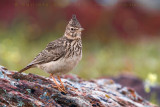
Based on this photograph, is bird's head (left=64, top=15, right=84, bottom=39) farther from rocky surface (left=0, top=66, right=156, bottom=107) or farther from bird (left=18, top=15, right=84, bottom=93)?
rocky surface (left=0, top=66, right=156, bottom=107)

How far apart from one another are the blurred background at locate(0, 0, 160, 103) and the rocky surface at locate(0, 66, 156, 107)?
4.47 meters

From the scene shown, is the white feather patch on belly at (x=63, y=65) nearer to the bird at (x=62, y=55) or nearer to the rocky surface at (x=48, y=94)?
the bird at (x=62, y=55)

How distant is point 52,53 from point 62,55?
279 millimetres

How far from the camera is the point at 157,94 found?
9.62m

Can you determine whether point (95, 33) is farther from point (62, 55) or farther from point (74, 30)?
point (62, 55)

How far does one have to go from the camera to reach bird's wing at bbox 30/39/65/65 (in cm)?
650

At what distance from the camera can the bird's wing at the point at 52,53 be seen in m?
6.50

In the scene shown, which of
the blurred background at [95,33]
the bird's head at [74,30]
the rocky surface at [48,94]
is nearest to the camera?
the rocky surface at [48,94]

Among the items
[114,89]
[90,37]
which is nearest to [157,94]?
[114,89]

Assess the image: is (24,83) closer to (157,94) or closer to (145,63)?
(157,94)

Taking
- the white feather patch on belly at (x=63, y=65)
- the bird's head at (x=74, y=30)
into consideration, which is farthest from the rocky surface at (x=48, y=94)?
the bird's head at (x=74, y=30)

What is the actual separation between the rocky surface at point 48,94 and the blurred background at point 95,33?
14.7 feet

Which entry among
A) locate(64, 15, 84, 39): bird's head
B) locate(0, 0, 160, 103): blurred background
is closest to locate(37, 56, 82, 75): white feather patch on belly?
locate(64, 15, 84, 39): bird's head

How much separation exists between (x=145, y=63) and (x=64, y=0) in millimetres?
8762
